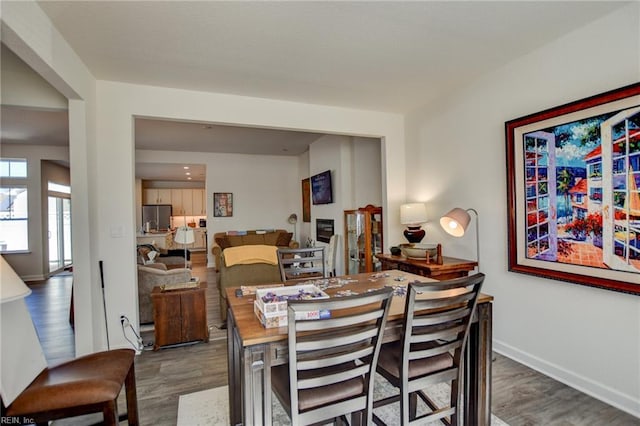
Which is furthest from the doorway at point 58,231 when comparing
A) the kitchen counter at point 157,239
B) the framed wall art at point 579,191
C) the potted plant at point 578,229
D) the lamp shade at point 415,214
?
the potted plant at point 578,229

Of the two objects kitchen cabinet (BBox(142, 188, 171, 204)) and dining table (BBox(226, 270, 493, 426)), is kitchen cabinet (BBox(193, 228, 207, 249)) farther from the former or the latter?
dining table (BBox(226, 270, 493, 426))

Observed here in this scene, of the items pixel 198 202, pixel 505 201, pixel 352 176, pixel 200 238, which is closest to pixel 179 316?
pixel 505 201

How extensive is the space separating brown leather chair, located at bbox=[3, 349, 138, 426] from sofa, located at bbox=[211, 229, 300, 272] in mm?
5219

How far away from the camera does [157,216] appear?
10.7m

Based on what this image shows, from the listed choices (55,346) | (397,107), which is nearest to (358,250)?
(397,107)

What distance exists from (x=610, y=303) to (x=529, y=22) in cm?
199

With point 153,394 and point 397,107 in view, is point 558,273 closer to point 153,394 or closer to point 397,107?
point 397,107

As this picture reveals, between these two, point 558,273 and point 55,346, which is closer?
point 558,273

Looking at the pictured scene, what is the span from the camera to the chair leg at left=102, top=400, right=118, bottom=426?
1467 mm

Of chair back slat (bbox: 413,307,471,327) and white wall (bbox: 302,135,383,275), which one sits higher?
white wall (bbox: 302,135,383,275)

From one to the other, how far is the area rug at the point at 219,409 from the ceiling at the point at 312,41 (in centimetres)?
260

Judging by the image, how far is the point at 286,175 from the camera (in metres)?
8.10

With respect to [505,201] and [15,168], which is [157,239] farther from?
[505,201]

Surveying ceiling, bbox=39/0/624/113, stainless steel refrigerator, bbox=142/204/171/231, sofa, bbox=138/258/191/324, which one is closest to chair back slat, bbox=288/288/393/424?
ceiling, bbox=39/0/624/113
